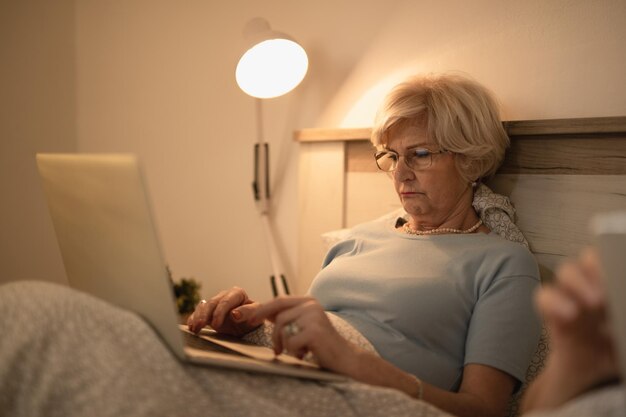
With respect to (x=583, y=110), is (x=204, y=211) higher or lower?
lower

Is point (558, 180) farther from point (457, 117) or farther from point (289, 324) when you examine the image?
point (289, 324)

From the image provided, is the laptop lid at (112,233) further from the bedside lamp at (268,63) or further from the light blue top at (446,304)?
the bedside lamp at (268,63)

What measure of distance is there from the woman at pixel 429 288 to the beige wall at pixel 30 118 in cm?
132

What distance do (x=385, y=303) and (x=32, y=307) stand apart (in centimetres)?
62

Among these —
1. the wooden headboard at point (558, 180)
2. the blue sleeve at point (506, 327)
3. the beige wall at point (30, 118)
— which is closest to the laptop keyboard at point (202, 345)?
the blue sleeve at point (506, 327)

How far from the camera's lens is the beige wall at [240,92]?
127 centimetres

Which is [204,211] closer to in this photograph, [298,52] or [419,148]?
[298,52]

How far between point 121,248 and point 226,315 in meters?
0.35

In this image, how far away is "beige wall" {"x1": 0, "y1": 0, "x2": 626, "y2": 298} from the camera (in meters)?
1.27

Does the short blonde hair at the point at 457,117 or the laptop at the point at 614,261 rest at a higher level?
the short blonde hair at the point at 457,117

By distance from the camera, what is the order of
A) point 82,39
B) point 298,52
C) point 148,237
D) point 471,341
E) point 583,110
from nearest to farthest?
1. point 148,237
2. point 471,341
3. point 583,110
4. point 298,52
5. point 82,39

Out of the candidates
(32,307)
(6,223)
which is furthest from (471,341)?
(6,223)

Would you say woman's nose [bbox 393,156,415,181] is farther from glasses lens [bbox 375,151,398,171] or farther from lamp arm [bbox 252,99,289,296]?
lamp arm [bbox 252,99,289,296]

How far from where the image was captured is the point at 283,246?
197 centimetres
